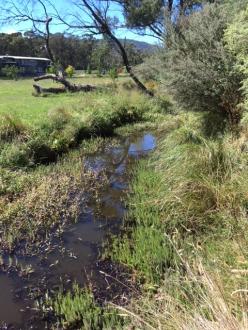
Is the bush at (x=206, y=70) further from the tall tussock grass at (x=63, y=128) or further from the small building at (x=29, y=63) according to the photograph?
the small building at (x=29, y=63)

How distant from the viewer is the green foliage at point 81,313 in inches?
157

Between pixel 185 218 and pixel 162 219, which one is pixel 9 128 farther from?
pixel 185 218

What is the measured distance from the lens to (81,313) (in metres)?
4.19

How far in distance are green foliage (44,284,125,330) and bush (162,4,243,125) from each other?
6.22 meters

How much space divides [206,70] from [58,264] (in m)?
6.16

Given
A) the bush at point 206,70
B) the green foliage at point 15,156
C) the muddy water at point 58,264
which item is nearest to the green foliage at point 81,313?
the muddy water at point 58,264

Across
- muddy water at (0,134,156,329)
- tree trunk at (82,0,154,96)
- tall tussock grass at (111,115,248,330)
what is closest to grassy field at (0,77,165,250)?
muddy water at (0,134,156,329)

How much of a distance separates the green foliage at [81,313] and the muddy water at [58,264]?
20 cm

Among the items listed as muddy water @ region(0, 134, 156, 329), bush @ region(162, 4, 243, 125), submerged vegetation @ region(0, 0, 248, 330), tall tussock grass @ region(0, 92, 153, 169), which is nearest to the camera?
submerged vegetation @ region(0, 0, 248, 330)

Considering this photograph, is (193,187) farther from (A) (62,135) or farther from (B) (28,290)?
(A) (62,135)

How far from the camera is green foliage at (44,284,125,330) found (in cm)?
399

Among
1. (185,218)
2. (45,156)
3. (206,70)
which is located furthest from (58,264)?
(206,70)

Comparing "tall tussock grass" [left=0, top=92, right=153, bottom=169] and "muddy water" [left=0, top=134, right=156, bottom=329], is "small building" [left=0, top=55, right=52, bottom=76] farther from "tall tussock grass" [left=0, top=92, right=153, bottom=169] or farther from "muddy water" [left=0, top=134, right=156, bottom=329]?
"muddy water" [left=0, top=134, right=156, bottom=329]

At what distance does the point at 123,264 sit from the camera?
17.0ft
